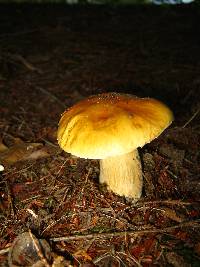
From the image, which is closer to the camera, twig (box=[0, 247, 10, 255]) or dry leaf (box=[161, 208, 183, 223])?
twig (box=[0, 247, 10, 255])

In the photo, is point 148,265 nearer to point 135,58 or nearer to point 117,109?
point 117,109

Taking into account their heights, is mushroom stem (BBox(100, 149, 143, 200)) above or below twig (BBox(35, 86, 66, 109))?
below

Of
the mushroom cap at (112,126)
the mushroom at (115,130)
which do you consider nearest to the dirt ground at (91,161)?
the mushroom at (115,130)

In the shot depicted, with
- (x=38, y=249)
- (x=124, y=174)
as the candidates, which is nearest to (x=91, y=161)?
(x=124, y=174)

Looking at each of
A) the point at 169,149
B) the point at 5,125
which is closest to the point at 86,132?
the point at 169,149

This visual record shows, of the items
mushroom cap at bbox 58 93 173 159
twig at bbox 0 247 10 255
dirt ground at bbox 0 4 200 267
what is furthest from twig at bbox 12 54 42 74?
twig at bbox 0 247 10 255

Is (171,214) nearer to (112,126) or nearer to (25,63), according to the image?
(112,126)

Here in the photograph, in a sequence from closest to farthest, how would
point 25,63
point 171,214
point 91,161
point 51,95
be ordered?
point 171,214 < point 91,161 < point 51,95 < point 25,63

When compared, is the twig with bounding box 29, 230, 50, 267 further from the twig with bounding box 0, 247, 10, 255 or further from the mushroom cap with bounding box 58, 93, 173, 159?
the mushroom cap with bounding box 58, 93, 173, 159
